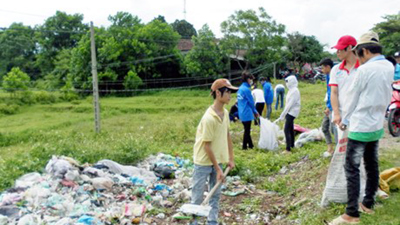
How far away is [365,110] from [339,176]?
2.81 feet

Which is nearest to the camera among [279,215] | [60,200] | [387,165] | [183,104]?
[279,215]

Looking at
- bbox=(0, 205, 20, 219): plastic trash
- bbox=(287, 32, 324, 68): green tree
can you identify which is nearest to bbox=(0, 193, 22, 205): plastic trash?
bbox=(0, 205, 20, 219): plastic trash

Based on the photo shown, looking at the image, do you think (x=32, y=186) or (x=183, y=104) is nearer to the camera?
(x=32, y=186)

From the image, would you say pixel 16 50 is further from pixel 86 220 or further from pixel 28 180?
pixel 86 220

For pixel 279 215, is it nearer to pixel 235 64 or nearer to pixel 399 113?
pixel 399 113

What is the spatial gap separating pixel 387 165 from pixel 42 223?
4.68 m

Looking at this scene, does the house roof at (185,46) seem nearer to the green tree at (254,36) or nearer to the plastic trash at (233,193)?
the green tree at (254,36)

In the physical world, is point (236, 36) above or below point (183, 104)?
above

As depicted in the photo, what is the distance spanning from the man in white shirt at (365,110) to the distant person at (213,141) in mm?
1178

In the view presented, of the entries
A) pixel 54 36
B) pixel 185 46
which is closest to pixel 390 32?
pixel 185 46

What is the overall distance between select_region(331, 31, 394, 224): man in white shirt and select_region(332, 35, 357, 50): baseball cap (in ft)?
1.89

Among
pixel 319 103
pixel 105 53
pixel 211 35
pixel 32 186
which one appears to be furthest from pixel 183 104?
pixel 32 186

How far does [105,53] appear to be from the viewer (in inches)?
1240

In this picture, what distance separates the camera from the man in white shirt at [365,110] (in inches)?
121
